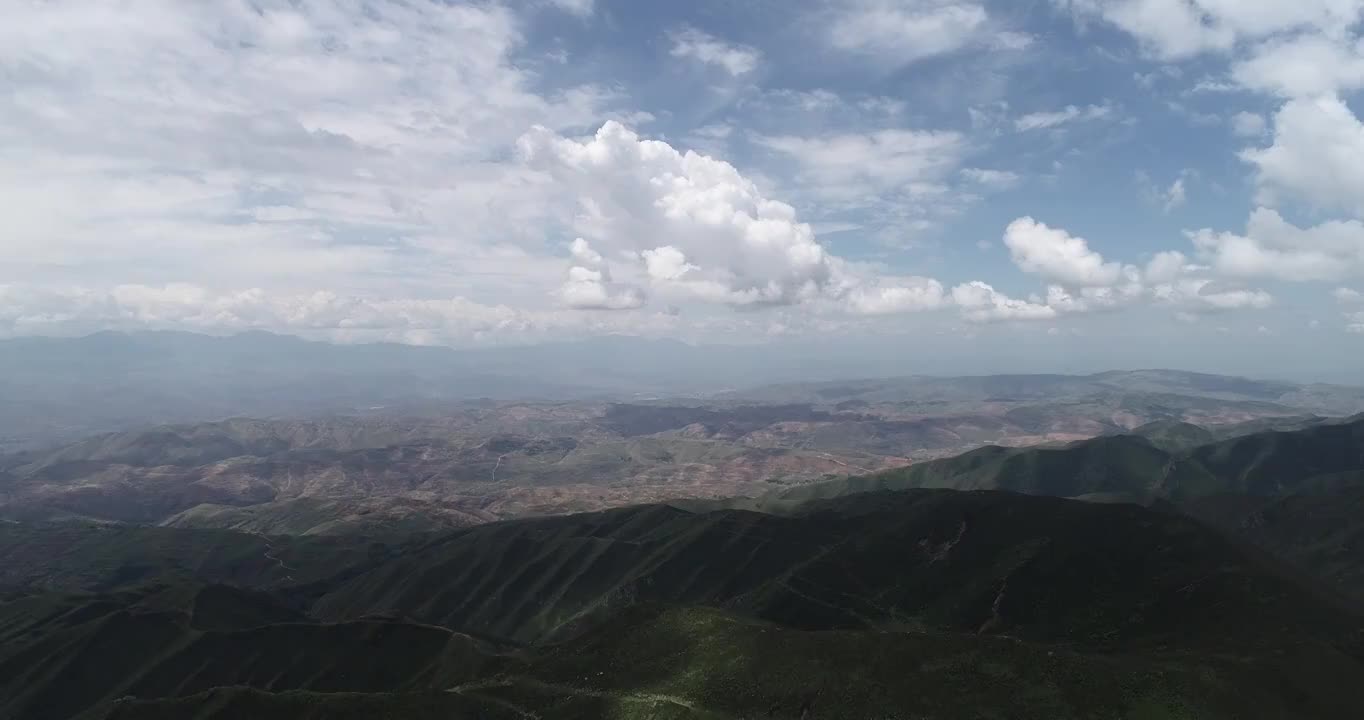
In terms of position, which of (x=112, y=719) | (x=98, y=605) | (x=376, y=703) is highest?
(x=376, y=703)

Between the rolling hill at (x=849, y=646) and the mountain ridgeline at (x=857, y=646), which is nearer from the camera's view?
the mountain ridgeline at (x=857, y=646)

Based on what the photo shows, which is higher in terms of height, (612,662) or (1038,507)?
(1038,507)

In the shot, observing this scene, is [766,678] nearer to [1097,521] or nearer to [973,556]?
[973,556]

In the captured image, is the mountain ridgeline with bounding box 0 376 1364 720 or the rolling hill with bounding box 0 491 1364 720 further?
the rolling hill with bounding box 0 491 1364 720

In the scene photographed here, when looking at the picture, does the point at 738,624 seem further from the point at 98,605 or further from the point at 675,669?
the point at 98,605

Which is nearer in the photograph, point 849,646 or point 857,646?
point 857,646

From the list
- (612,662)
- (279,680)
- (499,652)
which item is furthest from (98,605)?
(612,662)

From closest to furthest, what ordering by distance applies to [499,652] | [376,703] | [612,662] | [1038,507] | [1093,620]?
[376,703] → [612,662] → [1093,620] → [499,652] → [1038,507]

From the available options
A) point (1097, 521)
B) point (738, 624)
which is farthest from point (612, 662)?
point (1097, 521)

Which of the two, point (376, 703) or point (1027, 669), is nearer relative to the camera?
point (1027, 669)

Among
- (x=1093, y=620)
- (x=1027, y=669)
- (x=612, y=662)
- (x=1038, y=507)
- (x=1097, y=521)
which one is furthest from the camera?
(x=1038, y=507)

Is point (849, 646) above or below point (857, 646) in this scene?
below
